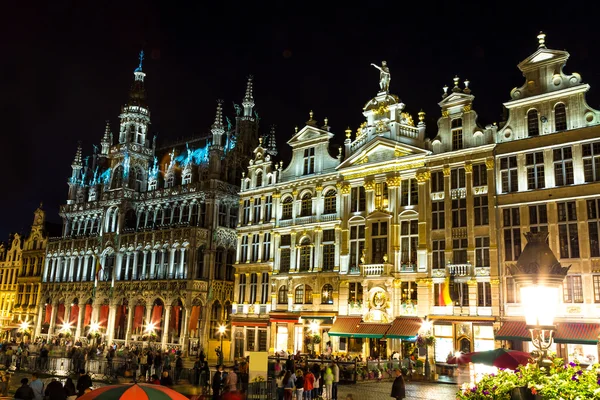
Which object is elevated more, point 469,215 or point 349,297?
point 469,215

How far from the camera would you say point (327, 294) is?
4556 centimetres

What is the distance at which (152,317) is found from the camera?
58.8m

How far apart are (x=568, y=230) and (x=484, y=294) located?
651cm

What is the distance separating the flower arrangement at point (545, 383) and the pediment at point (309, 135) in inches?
1424

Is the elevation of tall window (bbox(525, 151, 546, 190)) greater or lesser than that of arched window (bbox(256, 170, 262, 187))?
lesser

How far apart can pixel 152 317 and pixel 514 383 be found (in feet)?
168

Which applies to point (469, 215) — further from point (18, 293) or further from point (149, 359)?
point (18, 293)

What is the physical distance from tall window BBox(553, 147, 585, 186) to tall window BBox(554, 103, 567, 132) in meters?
1.46

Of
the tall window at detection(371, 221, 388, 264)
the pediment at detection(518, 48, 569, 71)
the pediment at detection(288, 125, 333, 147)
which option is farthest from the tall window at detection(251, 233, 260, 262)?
the pediment at detection(518, 48, 569, 71)

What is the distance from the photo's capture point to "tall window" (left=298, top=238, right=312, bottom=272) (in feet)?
156

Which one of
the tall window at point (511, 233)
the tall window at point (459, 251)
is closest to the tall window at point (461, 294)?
the tall window at point (459, 251)

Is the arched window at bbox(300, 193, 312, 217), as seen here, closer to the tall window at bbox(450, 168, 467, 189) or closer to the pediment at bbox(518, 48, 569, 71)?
the tall window at bbox(450, 168, 467, 189)

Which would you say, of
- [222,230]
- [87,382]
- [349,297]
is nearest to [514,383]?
[87,382]

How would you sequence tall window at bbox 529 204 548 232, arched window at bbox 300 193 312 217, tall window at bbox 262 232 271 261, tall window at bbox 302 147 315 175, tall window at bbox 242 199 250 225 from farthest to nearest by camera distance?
tall window at bbox 242 199 250 225 < tall window at bbox 262 232 271 261 < tall window at bbox 302 147 315 175 < arched window at bbox 300 193 312 217 < tall window at bbox 529 204 548 232
